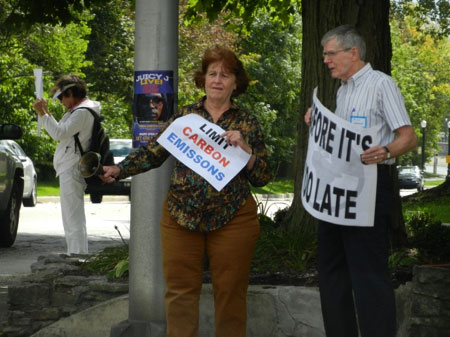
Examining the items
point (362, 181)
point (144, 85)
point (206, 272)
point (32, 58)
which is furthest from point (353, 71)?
point (32, 58)

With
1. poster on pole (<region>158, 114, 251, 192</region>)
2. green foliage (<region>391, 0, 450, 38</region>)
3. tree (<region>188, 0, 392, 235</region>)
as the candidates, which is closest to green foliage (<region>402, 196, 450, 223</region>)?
tree (<region>188, 0, 392, 235</region>)

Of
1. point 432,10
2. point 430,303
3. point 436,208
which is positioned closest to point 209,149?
point 430,303

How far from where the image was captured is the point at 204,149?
5148mm

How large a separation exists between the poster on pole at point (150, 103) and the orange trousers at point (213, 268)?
2.42 feet

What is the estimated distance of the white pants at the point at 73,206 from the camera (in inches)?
335

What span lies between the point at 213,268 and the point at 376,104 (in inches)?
50.1

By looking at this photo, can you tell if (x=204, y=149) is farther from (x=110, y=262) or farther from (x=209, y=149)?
(x=110, y=262)

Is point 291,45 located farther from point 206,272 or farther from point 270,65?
point 206,272

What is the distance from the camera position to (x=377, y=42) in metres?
7.62

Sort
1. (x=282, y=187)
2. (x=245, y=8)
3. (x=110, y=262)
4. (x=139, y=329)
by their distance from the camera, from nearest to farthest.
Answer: (x=139, y=329)
(x=110, y=262)
(x=245, y=8)
(x=282, y=187)

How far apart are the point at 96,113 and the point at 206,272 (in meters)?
2.43

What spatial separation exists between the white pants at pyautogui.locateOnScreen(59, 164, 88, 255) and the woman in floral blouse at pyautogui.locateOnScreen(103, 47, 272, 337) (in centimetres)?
335

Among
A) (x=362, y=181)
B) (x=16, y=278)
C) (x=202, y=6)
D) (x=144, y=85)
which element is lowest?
(x=16, y=278)

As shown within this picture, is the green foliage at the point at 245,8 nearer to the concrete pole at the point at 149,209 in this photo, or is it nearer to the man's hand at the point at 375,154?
the concrete pole at the point at 149,209
